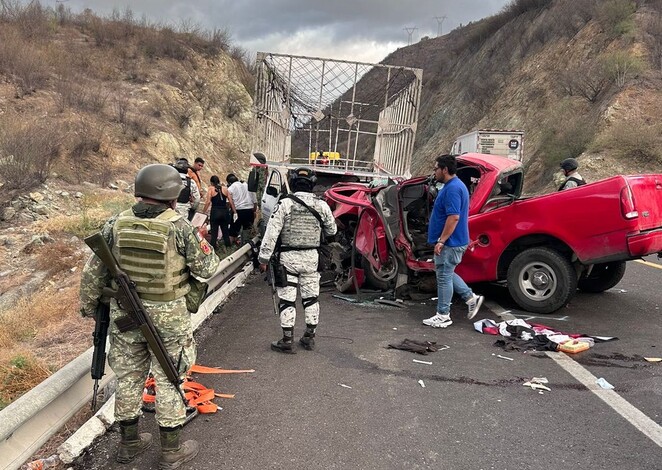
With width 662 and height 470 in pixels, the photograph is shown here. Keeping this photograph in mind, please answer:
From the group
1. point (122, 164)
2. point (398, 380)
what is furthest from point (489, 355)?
point (122, 164)

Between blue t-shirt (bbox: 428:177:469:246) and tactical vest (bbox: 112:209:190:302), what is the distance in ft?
10.9

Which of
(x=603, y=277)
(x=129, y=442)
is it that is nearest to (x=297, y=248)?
(x=129, y=442)

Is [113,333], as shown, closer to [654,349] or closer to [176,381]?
[176,381]

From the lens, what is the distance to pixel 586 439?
10.9 ft

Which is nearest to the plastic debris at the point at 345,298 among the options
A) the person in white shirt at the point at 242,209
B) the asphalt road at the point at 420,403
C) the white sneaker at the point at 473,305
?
the asphalt road at the point at 420,403

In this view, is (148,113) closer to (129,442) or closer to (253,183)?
(253,183)

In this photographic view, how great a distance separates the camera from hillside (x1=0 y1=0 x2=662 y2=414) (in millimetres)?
8695

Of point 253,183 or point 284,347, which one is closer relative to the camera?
point 284,347

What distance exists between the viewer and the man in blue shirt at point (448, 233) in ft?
18.5

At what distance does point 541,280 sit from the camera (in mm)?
5977

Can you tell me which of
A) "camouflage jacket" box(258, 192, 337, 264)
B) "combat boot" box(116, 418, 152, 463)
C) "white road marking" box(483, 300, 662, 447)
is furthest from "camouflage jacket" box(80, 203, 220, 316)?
"white road marking" box(483, 300, 662, 447)

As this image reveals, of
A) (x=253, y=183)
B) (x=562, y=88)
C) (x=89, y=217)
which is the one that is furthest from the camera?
(x=562, y=88)

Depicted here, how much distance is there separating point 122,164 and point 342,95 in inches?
362

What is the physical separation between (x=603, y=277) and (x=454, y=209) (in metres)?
2.67
